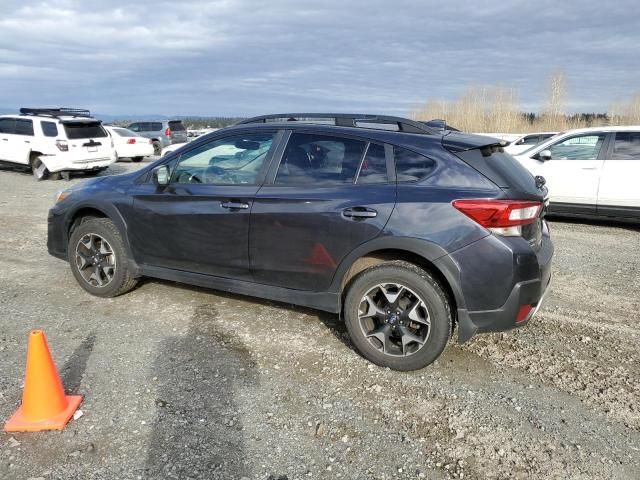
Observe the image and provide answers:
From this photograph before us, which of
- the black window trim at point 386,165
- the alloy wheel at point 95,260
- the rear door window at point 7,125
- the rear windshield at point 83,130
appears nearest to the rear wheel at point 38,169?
the rear windshield at point 83,130

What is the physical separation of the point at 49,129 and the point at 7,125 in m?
1.77

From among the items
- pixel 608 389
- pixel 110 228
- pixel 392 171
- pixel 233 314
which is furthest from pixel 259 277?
pixel 608 389


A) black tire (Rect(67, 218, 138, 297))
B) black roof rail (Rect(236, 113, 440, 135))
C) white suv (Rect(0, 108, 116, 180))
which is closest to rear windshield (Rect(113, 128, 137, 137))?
white suv (Rect(0, 108, 116, 180))

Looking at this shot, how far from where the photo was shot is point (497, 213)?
10.1 ft

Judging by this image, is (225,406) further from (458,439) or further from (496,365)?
(496,365)

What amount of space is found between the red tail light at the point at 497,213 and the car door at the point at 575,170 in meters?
5.94

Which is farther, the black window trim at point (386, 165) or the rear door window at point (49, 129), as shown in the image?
the rear door window at point (49, 129)

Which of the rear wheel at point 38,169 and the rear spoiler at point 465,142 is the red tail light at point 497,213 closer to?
the rear spoiler at point 465,142

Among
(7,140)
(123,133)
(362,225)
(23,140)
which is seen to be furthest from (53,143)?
(362,225)

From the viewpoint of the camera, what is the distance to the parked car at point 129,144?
1895 cm

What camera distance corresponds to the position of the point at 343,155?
360 centimetres

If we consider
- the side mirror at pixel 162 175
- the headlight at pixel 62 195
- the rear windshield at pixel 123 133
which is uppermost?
the rear windshield at pixel 123 133

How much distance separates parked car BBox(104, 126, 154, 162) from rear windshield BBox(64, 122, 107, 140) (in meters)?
4.48

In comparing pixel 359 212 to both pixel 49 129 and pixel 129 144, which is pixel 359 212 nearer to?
pixel 49 129
